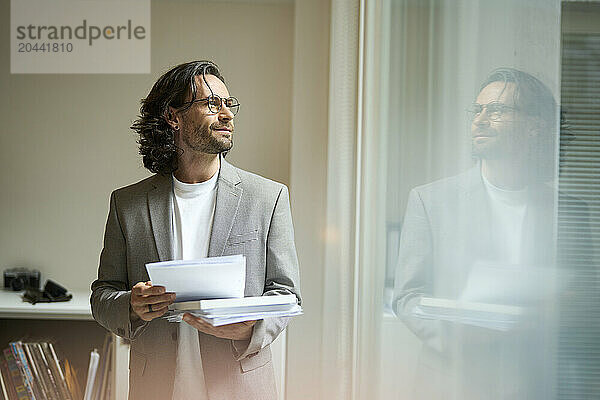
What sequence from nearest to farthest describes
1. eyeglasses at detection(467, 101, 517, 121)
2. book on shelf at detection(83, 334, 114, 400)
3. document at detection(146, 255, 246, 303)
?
eyeglasses at detection(467, 101, 517, 121)
document at detection(146, 255, 246, 303)
book on shelf at detection(83, 334, 114, 400)

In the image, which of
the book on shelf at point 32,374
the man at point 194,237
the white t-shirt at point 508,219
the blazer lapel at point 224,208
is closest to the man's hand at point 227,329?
the man at point 194,237

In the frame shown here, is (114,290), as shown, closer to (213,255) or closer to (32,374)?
(213,255)

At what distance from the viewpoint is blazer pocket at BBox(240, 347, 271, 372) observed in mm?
Answer: 1252

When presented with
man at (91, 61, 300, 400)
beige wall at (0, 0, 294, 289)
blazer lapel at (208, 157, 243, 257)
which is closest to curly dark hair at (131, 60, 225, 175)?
man at (91, 61, 300, 400)

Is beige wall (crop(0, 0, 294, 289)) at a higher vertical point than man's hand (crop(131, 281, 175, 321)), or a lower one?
higher

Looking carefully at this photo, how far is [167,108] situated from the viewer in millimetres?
1311

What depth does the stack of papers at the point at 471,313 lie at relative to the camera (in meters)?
0.69

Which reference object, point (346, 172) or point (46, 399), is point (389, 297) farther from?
point (46, 399)

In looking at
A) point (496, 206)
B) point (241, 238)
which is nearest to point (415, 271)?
point (496, 206)

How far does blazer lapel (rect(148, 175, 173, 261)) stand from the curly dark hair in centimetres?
4

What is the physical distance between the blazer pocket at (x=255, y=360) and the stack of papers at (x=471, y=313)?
0.40 meters

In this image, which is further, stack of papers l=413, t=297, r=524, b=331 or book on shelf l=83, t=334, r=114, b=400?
book on shelf l=83, t=334, r=114, b=400

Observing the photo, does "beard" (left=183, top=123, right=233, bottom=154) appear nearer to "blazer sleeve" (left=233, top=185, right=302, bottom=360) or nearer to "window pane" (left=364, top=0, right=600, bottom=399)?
"blazer sleeve" (left=233, top=185, right=302, bottom=360)

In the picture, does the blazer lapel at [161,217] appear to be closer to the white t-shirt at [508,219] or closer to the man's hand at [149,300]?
the man's hand at [149,300]
